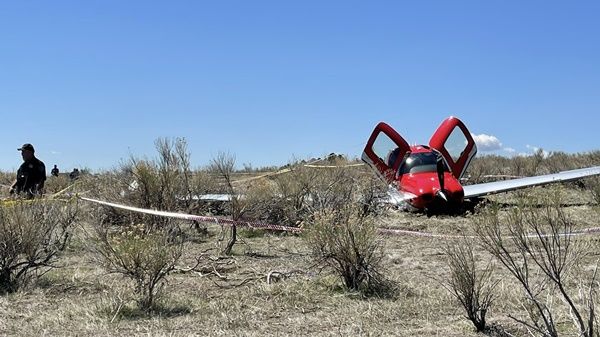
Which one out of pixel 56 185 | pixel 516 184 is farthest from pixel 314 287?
pixel 56 185

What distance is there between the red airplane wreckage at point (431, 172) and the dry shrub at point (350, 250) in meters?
6.33

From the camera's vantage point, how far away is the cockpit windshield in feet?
45.1

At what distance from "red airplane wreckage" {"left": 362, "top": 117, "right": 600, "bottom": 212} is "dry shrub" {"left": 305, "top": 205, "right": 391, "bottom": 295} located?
6.33m

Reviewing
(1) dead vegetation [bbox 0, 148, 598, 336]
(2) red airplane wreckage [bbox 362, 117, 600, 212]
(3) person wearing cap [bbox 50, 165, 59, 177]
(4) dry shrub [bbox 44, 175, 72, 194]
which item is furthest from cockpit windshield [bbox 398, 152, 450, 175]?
(3) person wearing cap [bbox 50, 165, 59, 177]

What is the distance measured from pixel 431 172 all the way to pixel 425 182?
58 centimetres

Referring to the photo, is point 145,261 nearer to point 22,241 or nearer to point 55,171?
point 22,241

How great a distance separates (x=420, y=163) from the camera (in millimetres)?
13898

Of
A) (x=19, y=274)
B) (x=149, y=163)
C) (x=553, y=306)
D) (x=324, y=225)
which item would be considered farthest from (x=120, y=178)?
(x=553, y=306)

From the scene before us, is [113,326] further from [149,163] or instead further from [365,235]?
[149,163]

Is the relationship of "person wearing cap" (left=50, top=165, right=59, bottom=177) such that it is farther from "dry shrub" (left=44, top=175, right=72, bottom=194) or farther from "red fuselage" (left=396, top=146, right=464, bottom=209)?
"red fuselage" (left=396, top=146, right=464, bottom=209)

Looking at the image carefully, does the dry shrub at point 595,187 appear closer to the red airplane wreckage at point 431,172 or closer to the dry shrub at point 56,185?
the red airplane wreckage at point 431,172

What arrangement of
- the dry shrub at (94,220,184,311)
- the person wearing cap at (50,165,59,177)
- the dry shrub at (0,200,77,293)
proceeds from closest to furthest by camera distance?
the dry shrub at (94,220,184,311) < the dry shrub at (0,200,77,293) < the person wearing cap at (50,165,59,177)

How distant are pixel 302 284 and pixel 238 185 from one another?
7783 mm

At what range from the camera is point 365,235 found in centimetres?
657
